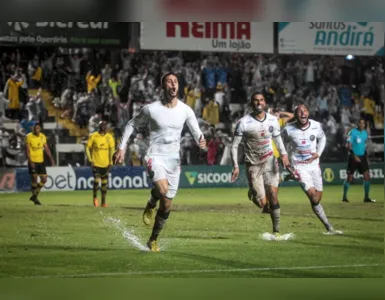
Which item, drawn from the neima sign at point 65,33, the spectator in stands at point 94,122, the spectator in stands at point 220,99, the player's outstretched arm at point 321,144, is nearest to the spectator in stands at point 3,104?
the neima sign at point 65,33

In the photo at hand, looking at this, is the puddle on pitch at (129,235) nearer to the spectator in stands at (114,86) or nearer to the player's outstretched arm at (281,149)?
the spectator in stands at (114,86)

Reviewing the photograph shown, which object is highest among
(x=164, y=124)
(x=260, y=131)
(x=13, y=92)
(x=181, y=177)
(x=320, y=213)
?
(x=13, y=92)

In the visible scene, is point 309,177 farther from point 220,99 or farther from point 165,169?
point 165,169

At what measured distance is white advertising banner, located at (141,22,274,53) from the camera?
8.45 meters

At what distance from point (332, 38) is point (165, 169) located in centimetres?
203

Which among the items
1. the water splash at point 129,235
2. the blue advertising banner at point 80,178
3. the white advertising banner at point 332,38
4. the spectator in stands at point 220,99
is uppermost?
the white advertising banner at point 332,38

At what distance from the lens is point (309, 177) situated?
9.23 m

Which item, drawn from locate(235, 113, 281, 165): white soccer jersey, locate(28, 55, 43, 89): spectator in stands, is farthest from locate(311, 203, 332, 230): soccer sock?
locate(28, 55, 43, 89): spectator in stands

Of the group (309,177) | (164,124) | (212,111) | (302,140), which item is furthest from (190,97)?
(309,177)

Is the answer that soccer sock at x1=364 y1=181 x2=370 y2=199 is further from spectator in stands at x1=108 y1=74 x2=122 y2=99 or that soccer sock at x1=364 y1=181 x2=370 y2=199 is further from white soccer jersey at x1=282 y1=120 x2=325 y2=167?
spectator in stands at x1=108 y1=74 x2=122 y2=99

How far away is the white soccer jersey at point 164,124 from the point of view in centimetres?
808

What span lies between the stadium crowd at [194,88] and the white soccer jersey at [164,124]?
0.64 feet

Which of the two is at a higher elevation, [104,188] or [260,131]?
[260,131]
